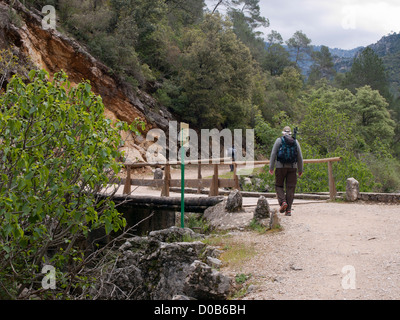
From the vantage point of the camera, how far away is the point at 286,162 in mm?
9336

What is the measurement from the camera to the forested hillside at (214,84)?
2331cm

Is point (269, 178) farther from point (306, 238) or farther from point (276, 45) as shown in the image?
point (276, 45)

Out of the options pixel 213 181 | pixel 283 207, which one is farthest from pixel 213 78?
pixel 283 207

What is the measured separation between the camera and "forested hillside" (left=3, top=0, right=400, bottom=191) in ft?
76.5

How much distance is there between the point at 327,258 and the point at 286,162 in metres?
3.42

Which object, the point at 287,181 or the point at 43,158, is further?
the point at 287,181

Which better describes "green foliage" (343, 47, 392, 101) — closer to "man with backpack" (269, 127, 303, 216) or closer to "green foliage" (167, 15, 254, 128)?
"green foliage" (167, 15, 254, 128)

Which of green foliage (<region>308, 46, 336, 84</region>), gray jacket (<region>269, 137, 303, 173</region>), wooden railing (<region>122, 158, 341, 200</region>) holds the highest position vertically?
green foliage (<region>308, 46, 336, 84</region>)

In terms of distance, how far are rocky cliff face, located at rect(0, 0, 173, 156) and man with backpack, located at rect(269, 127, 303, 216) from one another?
1419cm

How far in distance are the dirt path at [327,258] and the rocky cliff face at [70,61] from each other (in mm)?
15591

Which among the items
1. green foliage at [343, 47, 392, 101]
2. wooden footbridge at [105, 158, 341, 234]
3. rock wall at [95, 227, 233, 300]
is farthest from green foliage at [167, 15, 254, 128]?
rock wall at [95, 227, 233, 300]

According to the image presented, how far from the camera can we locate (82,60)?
26.9m

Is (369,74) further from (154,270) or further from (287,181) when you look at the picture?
(154,270)

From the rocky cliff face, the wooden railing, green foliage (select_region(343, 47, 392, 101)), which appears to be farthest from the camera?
green foliage (select_region(343, 47, 392, 101))
